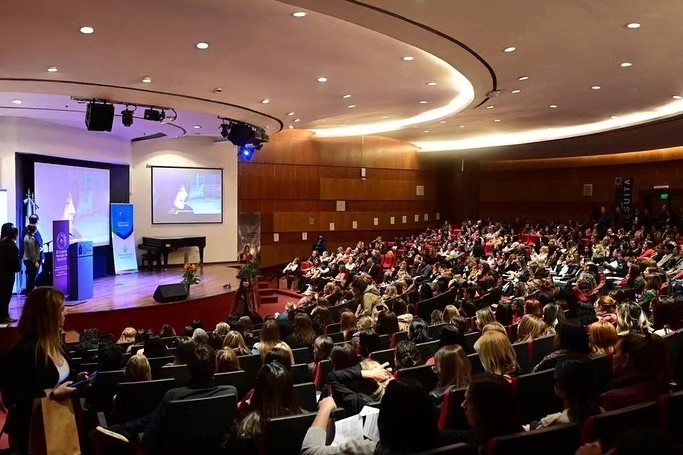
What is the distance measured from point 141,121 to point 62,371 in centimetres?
984

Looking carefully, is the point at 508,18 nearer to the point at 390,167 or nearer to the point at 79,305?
the point at 79,305

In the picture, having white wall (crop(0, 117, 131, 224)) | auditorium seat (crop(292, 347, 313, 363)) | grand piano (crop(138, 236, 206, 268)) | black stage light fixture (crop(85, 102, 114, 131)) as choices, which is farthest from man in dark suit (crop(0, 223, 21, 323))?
grand piano (crop(138, 236, 206, 268))

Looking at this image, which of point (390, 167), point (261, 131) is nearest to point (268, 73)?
point (261, 131)

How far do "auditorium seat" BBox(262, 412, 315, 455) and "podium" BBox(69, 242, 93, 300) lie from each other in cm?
853

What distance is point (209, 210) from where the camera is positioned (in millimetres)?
16000

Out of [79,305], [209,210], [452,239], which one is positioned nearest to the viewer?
[79,305]

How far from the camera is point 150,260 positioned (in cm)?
1457

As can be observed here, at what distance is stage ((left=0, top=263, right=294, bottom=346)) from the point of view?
30.1 ft

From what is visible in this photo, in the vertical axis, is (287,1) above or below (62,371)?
above

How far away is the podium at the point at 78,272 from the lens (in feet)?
32.8

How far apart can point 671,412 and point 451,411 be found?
3.22ft

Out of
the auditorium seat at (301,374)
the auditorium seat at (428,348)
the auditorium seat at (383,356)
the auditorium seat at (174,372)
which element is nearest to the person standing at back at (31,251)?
the auditorium seat at (174,372)

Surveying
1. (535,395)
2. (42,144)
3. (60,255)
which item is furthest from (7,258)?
(535,395)

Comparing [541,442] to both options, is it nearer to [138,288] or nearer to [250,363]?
[250,363]
